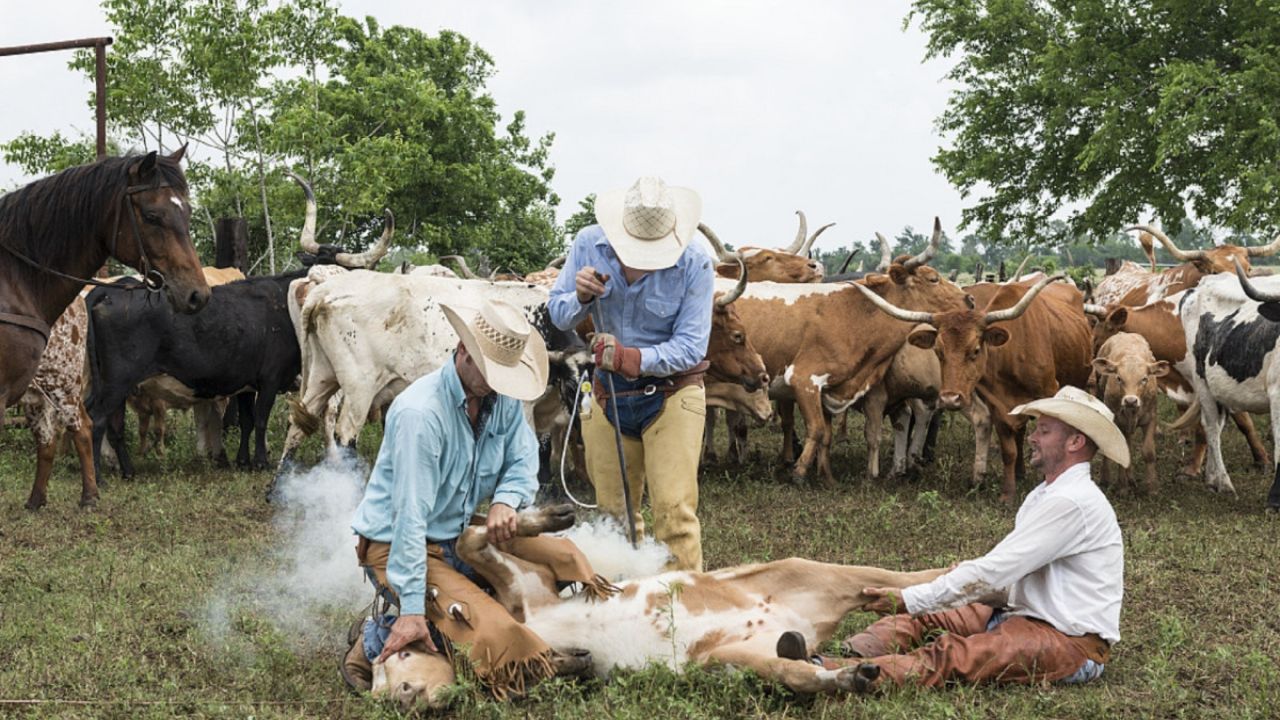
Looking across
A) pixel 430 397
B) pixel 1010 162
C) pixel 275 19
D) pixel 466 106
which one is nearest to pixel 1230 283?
pixel 430 397

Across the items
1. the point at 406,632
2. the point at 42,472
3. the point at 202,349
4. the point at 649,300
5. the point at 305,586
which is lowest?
the point at 305,586

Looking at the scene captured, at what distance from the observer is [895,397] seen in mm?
11617

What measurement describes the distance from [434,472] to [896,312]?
6470mm

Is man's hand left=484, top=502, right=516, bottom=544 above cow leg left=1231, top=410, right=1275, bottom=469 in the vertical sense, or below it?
above

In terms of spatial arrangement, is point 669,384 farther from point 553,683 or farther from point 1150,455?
point 1150,455

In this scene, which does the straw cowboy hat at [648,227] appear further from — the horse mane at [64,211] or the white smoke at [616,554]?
the horse mane at [64,211]

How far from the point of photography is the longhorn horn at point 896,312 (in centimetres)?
1042

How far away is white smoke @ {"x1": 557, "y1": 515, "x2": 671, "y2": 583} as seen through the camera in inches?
212

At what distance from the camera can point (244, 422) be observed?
12320mm

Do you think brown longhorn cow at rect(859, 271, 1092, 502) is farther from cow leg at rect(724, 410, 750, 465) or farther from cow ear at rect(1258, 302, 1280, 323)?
cow leg at rect(724, 410, 750, 465)

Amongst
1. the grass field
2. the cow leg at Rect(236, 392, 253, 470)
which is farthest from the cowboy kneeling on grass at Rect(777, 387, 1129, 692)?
the cow leg at Rect(236, 392, 253, 470)

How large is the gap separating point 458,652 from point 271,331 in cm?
771

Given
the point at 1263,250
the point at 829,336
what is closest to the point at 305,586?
the point at 829,336

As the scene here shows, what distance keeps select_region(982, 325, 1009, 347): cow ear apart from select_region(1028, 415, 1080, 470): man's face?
16.4 ft
